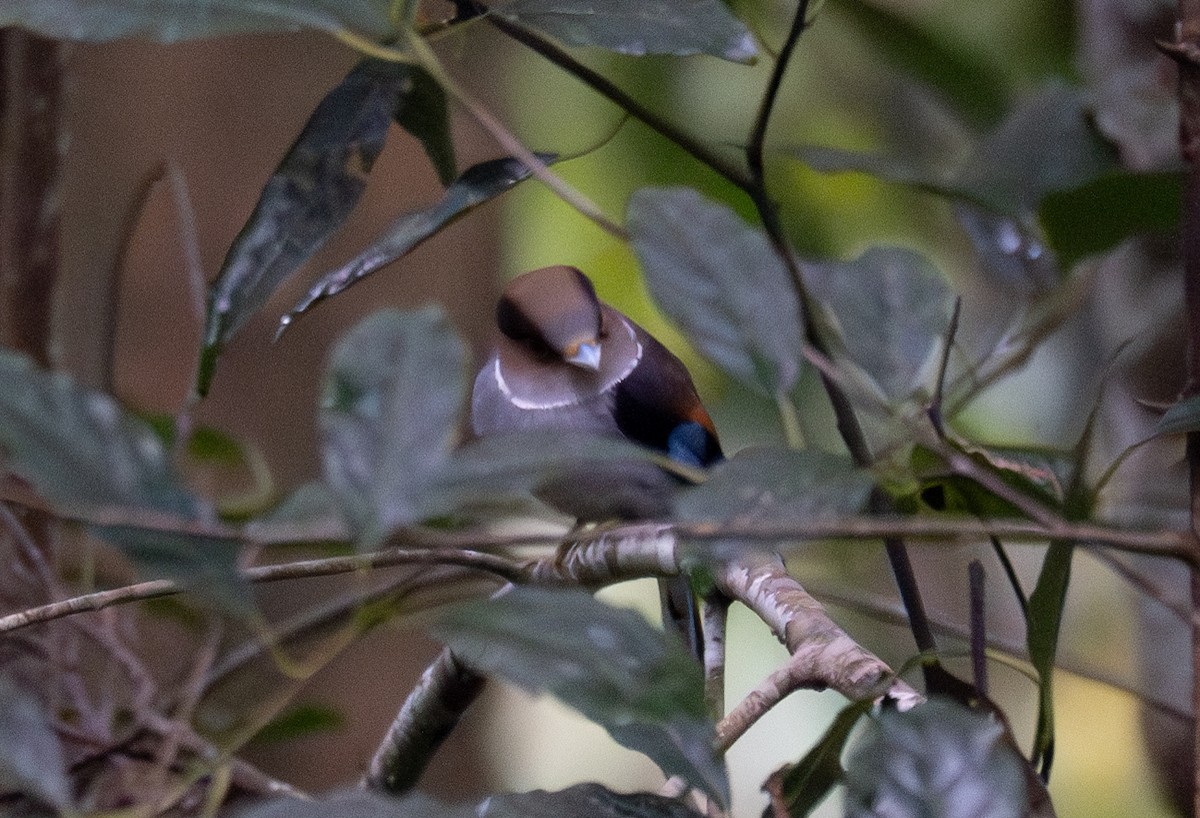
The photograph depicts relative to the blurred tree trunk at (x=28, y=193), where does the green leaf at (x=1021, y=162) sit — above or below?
above

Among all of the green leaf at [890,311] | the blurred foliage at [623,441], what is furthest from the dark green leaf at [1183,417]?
the green leaf at [890,311]

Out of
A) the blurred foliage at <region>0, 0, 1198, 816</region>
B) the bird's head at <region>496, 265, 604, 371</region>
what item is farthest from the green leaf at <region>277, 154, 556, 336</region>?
the bird's head at <region>496, 265, 604, 371</region>

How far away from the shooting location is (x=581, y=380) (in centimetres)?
159

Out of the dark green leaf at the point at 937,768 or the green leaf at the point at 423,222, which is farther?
the green leaf at the point at 423,222

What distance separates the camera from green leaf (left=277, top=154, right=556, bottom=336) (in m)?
0.71

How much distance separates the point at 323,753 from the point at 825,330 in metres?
2.25

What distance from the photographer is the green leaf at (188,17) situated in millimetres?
478

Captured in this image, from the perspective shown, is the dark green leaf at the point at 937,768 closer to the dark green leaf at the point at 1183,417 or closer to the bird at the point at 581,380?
the dark green leaf at the point at 1183,417

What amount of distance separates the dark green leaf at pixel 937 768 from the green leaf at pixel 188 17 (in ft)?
1.15

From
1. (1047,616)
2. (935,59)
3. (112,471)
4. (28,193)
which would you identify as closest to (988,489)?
(1047,616)

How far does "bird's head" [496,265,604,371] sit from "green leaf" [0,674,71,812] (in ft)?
3.56

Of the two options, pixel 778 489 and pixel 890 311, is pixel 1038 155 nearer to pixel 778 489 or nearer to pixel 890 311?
pixel 890 311

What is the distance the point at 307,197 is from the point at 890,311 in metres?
0.36

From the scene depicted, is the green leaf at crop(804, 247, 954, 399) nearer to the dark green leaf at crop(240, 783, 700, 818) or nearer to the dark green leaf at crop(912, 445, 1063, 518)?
the dark green leaf at crop(912, 445, 1063, 518)
